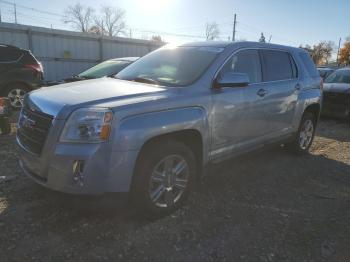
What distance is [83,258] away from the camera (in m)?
2.96

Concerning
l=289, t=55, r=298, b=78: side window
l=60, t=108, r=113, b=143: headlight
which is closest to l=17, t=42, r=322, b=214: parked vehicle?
l=60, t=108, r=113, b=143: headlight

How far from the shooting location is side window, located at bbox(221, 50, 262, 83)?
436cm

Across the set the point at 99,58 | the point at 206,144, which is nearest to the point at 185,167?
the point at 206,144

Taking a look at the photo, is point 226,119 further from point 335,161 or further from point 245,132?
point 335,161

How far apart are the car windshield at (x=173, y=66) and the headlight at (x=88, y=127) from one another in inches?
42.9

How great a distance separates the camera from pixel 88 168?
3.03m

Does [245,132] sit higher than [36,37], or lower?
lower

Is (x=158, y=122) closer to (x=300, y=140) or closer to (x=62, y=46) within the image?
(x=300, y=140)

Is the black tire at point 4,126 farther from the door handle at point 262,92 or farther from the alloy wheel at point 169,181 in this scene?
the door handle at point 262,92

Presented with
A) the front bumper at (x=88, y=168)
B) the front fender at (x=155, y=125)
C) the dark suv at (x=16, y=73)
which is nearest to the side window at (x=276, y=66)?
the front fender at (x=155, y=125)

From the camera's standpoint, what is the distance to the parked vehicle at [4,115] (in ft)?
21.5

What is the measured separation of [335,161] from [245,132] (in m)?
2.60

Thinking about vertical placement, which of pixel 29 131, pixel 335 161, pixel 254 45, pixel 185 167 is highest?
pixel 254 45

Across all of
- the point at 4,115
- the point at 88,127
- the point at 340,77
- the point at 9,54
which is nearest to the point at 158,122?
the point at 88,127
